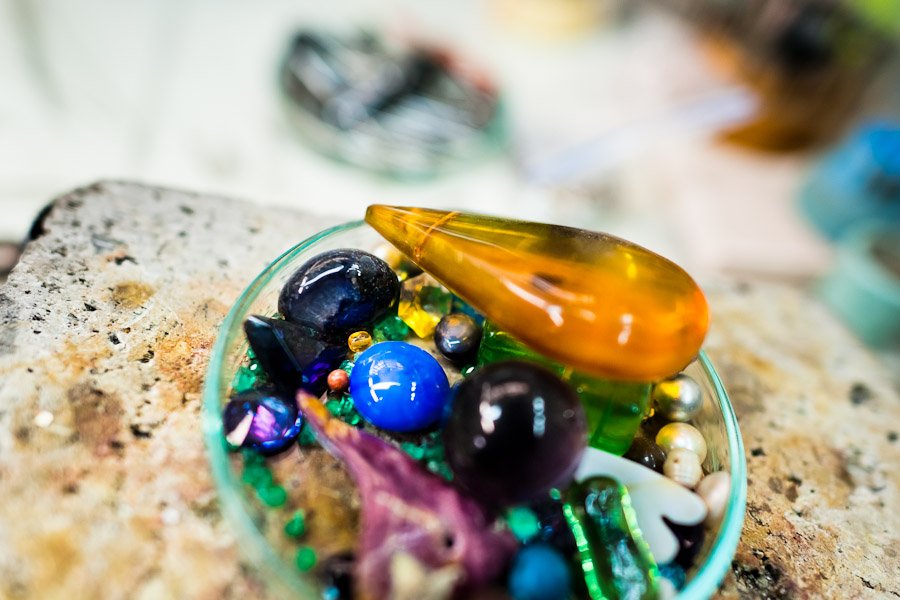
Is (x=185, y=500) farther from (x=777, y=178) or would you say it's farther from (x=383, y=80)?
(x=777, y=178)

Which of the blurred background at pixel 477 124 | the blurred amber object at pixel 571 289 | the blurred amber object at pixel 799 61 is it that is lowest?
the blurred background at pixel 477 124

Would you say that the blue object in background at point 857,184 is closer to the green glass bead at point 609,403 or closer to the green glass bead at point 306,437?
the green glass bead at point 609,403

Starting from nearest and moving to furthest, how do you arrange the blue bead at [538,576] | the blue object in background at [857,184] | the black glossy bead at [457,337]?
the blue bead at [538,576]
the black glossy bead at [457,337]
the blue object in background at [857,184]

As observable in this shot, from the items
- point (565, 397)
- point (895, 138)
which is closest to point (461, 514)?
point (565, 397)

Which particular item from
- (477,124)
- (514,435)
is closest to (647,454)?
(514,435)

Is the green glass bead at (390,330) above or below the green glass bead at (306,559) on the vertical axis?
above

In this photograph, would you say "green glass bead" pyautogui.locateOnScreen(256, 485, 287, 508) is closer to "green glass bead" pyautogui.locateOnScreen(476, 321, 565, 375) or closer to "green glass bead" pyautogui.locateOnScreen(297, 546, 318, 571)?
"green glass bead" pyautogui.locateOnScreen(297, 546, 318, 571)

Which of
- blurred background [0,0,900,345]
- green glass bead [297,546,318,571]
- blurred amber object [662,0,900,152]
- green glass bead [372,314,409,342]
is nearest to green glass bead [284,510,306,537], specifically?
green glass bead [297,546,318,571]

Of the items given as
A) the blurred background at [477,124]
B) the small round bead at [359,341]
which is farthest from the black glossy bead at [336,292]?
the blurred background at [477,124]
